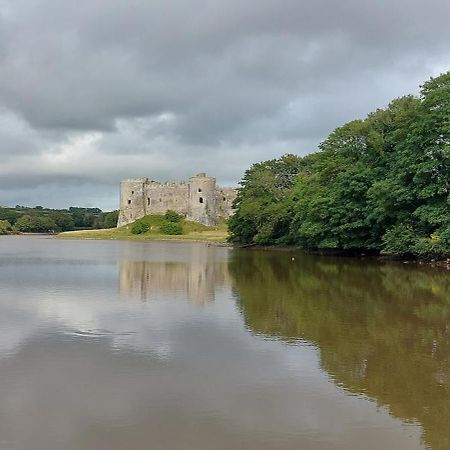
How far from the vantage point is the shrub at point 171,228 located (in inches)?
3705

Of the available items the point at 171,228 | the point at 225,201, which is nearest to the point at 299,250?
the point at 171,228

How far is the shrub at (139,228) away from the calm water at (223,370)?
75.5m

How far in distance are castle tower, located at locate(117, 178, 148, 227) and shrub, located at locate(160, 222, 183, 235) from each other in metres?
9.60

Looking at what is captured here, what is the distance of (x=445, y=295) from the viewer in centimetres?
1973

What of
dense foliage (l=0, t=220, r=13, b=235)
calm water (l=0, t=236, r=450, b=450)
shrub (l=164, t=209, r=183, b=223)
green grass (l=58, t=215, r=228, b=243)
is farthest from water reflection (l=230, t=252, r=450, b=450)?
dense foliage (l=0, t=220, r=13, b=235)

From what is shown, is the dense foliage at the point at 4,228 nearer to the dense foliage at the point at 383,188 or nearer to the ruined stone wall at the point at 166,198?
the ruined stone wall at the point at 166,198

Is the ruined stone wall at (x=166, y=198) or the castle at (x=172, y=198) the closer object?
the castle at (x=172, y=198)

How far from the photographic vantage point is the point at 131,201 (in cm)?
10462

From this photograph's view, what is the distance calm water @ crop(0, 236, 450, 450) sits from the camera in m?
7.02

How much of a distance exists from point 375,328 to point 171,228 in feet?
270

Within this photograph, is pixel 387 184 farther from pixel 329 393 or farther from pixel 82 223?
pixel 82 223

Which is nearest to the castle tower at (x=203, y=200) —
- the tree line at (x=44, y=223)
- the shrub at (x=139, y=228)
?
the shrub at (x=139, y=228)

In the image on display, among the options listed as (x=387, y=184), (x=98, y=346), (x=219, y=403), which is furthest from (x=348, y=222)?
(x=219, y=403)

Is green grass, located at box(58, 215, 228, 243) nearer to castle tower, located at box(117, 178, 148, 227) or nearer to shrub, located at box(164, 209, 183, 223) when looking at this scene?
shrub, located at box(164, 209, 183, 223)
